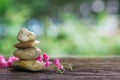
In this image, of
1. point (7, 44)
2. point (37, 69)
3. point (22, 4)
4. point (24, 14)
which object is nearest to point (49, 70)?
point (37, 69)

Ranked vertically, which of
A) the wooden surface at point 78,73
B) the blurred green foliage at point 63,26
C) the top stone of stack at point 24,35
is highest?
the blurred green foliage at point 63,26

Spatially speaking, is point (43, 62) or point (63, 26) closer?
point (43, 62)

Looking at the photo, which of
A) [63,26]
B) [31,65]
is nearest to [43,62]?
[31,65]

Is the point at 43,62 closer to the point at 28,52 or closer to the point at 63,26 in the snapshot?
the point at 28,52

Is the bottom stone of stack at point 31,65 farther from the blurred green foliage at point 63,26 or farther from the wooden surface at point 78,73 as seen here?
the blurred green foliage at point 63,26

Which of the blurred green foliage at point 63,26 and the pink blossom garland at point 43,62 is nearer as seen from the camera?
the pink blossom garland at point 43,62

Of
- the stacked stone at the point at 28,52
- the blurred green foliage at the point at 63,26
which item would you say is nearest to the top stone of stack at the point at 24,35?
the stacked stone at the point at 28,52

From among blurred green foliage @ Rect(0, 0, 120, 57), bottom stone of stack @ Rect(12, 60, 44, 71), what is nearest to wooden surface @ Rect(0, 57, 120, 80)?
bottom stone of stack @ Rect(12, 60, 44, 71)

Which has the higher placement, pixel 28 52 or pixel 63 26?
pixel 63 26

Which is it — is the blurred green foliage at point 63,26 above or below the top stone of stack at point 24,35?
above

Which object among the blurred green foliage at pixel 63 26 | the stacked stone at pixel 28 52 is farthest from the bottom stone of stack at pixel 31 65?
the blurred green foliage at pixel 63 26
